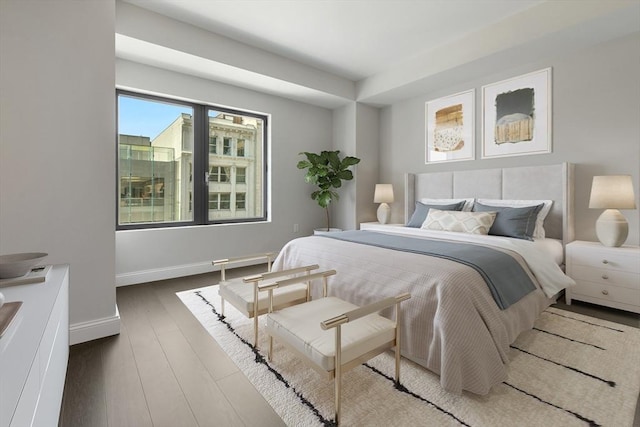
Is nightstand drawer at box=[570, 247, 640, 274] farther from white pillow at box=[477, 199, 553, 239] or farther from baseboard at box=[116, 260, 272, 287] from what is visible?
baseboard at box=[116, 260, 272, 287]

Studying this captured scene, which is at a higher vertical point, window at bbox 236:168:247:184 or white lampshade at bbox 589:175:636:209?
window at bbox 236:168:247:184

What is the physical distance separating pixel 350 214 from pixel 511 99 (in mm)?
2677

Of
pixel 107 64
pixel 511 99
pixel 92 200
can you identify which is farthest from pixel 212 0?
pixel 511 99

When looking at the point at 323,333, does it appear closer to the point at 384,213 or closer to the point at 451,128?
the point at 384,213

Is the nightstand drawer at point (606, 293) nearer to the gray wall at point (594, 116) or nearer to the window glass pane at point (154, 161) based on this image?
the gray wall at point (594, 116)

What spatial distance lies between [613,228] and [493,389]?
7.01 ft

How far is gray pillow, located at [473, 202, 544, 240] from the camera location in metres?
2.97

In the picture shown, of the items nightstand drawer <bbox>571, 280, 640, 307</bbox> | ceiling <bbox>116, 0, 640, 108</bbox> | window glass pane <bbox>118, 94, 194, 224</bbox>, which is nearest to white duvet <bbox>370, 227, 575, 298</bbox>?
nightstand drawer <bbox>571, 280, 640, 307</bbox>

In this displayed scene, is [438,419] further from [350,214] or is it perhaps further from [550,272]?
[350,214]

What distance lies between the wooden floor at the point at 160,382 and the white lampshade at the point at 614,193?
3.14 feet

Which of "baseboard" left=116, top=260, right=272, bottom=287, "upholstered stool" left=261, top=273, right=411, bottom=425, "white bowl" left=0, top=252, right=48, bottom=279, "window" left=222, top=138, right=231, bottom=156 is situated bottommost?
"baseboard" left=116, top=260, right=272, bottom=287

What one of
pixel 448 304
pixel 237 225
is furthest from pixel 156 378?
pixel 237 225

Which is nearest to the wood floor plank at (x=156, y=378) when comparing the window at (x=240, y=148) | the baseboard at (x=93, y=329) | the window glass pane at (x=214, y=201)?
the baseboard at (x=93, y=329)

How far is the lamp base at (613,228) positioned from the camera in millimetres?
2666
